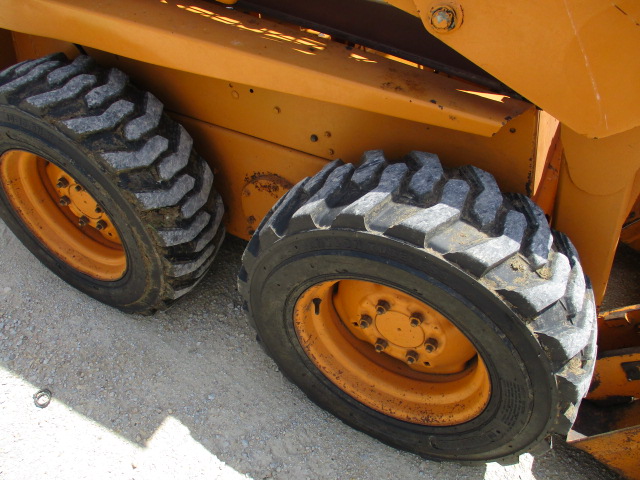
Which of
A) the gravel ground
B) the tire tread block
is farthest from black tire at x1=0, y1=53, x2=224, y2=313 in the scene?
the gravel ground

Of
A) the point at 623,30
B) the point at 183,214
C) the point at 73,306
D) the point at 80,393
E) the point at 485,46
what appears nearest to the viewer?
the point at 623,30

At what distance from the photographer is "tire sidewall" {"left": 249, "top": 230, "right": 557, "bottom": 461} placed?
72.0 inches

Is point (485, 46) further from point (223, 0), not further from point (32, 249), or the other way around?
point (32, 249)

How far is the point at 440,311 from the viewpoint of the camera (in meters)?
1.91

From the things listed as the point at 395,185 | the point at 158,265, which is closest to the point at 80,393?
the point at 158,265

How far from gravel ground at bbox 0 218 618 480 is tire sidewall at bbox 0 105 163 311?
268 millimetres

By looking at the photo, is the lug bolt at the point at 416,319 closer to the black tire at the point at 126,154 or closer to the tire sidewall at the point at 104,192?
the black tire at the point at 126,154

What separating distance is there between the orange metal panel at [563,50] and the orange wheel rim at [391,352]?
2.91 feet

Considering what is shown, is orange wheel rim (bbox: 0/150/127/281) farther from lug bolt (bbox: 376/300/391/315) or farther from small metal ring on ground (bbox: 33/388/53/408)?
lug bolt (bbox: 376/300/391/315)

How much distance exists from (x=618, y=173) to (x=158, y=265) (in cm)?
192

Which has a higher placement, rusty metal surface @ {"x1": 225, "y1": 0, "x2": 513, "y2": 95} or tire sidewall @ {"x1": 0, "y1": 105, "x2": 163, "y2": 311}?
rusty metal surface @ {"x1": 225, "y1": 0, "x2": 513, "y2": 95}

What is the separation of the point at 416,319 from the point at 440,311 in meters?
0.32

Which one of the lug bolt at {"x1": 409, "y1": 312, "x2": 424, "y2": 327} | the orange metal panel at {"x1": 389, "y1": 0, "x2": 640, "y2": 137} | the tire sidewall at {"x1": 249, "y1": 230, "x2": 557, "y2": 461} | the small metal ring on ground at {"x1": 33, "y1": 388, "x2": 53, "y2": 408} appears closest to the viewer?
the orange metal panel at {"x1": 389, "y1": 0, "x2": 640, "y2": 137}

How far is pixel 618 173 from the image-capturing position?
205cm
